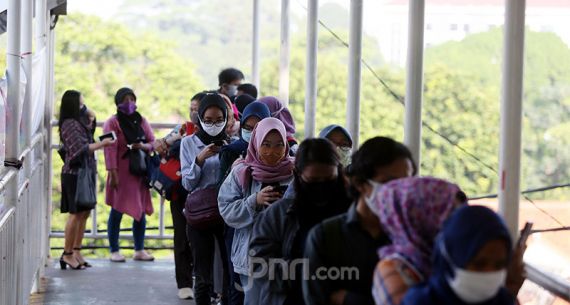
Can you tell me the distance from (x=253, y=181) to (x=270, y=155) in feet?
0.54

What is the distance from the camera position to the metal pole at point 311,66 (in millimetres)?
8336

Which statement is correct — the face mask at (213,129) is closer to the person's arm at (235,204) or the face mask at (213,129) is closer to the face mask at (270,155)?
the person's arm at (235,204)

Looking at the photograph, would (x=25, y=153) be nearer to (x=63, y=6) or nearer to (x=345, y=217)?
(x=63, y=6)

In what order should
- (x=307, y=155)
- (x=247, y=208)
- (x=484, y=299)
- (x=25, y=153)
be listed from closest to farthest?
1. (x=484, y=299)
2. (x=307, y=155)
3. (x=247, y=208)
4. (x=25, y=153)

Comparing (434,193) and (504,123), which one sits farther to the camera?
(504,123)

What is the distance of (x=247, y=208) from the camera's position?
559 cm

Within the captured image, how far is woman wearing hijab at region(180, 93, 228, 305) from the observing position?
700 cm

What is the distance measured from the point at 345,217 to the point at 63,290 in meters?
5.63

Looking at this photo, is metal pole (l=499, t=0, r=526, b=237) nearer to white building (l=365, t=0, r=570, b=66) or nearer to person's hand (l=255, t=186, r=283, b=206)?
person's hand (l=255, t=186, r=283, b=206)

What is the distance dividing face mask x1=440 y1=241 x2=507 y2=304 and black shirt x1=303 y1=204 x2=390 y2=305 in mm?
781

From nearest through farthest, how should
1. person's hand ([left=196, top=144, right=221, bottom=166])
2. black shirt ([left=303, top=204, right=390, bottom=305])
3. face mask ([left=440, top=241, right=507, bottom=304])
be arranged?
face mask ([left=440, top=241, right=507, bottom=304])
black shirt ([left=303, top=204, right=390, bottom=305])
person's hand ([left=196, top=144, right=221, bottom=166])

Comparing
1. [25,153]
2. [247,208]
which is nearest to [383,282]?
[247,208]

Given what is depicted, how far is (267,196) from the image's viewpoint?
544cm

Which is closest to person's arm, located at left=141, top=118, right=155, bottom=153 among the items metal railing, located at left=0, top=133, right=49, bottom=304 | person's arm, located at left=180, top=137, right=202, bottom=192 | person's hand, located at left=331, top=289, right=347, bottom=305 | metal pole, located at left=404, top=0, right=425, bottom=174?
metal railing, located at left=0, top=133, right=49, bottom=304
